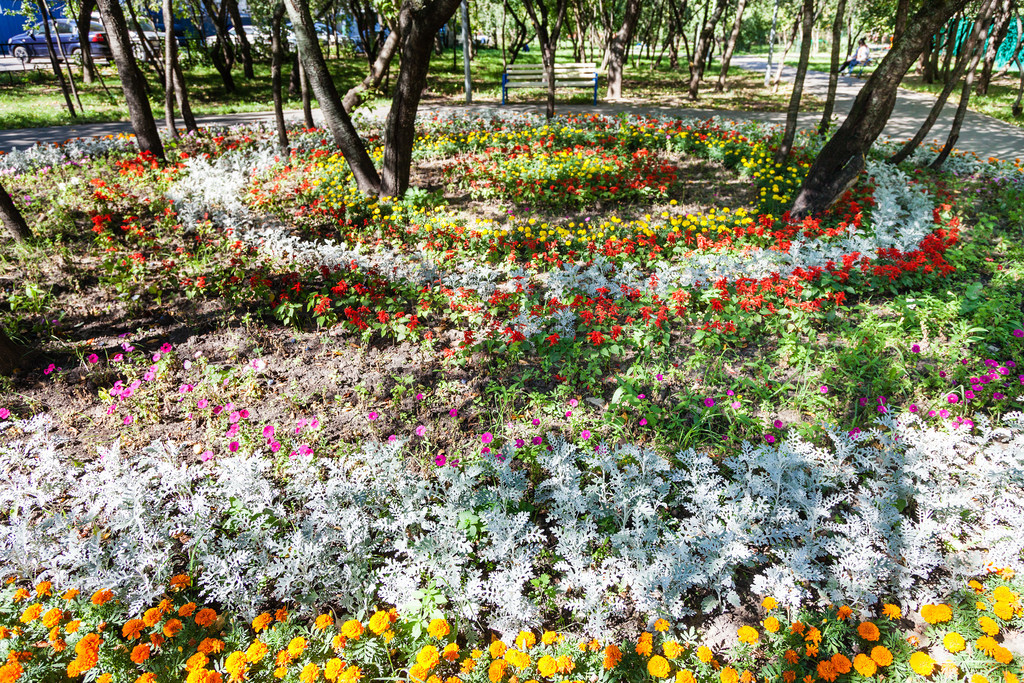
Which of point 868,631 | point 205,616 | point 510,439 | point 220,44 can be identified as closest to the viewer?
point 868,631

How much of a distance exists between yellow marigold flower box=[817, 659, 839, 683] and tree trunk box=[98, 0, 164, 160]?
33.3 feet

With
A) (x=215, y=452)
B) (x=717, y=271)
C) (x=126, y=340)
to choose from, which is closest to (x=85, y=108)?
(x=126, y=340)

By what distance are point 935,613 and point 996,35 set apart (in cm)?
1862

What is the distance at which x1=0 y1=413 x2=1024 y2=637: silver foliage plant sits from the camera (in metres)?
2.55

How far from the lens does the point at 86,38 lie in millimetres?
15961

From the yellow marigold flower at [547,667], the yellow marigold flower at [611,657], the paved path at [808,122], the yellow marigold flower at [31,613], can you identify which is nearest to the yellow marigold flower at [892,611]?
the yellow marigold flower at [611,657]

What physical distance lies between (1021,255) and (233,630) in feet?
25.0

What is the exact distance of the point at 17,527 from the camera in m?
2.74

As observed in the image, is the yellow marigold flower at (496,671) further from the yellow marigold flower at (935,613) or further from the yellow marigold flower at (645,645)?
the yellow marigold flower at (935,613)

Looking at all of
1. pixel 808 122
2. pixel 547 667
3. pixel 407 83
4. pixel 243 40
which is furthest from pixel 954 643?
pixel 243 40

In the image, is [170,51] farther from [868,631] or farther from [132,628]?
[868,631]

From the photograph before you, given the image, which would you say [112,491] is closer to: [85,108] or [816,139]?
[816,139]

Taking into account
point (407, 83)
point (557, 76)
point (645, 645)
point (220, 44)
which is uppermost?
point (220, 44)

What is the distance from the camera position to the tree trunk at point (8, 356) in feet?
14.2
